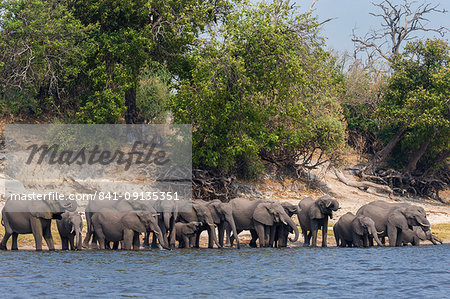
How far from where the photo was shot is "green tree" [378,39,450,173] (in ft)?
148

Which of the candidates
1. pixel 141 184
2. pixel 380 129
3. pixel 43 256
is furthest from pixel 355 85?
pixel 43 256

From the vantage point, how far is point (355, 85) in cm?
5534

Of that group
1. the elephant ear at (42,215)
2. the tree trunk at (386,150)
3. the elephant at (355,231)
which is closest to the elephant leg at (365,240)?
the elephant at (355,231)

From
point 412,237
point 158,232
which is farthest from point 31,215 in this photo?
point 412,237

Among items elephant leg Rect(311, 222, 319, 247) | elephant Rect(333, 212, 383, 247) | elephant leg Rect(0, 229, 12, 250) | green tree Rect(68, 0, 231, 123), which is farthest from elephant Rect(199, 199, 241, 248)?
green tree Rect(68, 0, 231, 123)

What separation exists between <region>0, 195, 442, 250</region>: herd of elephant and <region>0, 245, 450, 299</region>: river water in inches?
43.5

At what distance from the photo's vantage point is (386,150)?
163 feet

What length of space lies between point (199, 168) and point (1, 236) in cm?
1511

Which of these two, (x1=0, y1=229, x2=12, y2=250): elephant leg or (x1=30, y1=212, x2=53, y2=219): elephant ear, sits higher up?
(x1=30, y1=212, x2=53, y2=219): elephant ear

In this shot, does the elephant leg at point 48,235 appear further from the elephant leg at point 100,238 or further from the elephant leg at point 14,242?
the elephant leg at point 100,238

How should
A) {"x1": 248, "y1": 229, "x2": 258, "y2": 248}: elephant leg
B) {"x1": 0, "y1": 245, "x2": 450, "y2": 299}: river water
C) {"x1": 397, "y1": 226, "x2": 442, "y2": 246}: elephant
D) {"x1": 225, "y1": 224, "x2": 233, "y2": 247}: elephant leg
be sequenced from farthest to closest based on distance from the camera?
{"x1": 248, "y1": 229, "x2": 258, "y2": 248}: elephant leg < {"x1": 225, "y1": 224, "x2": 233, "y2": 247}: elephant leg < {"x1": 397, "y1": 226, "x2": 442, "y2": 246}: elephant < {"x1": 0, "y1": 245, "x2": 450, "y2": 299}: river water

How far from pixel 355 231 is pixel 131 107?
20.0 m

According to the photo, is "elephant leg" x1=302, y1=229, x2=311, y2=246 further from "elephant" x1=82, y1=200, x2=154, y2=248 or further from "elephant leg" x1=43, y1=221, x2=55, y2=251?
"elephant leg" x1=43, y1=221, x2=55, y2=251

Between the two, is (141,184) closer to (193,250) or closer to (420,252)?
(193,250)
